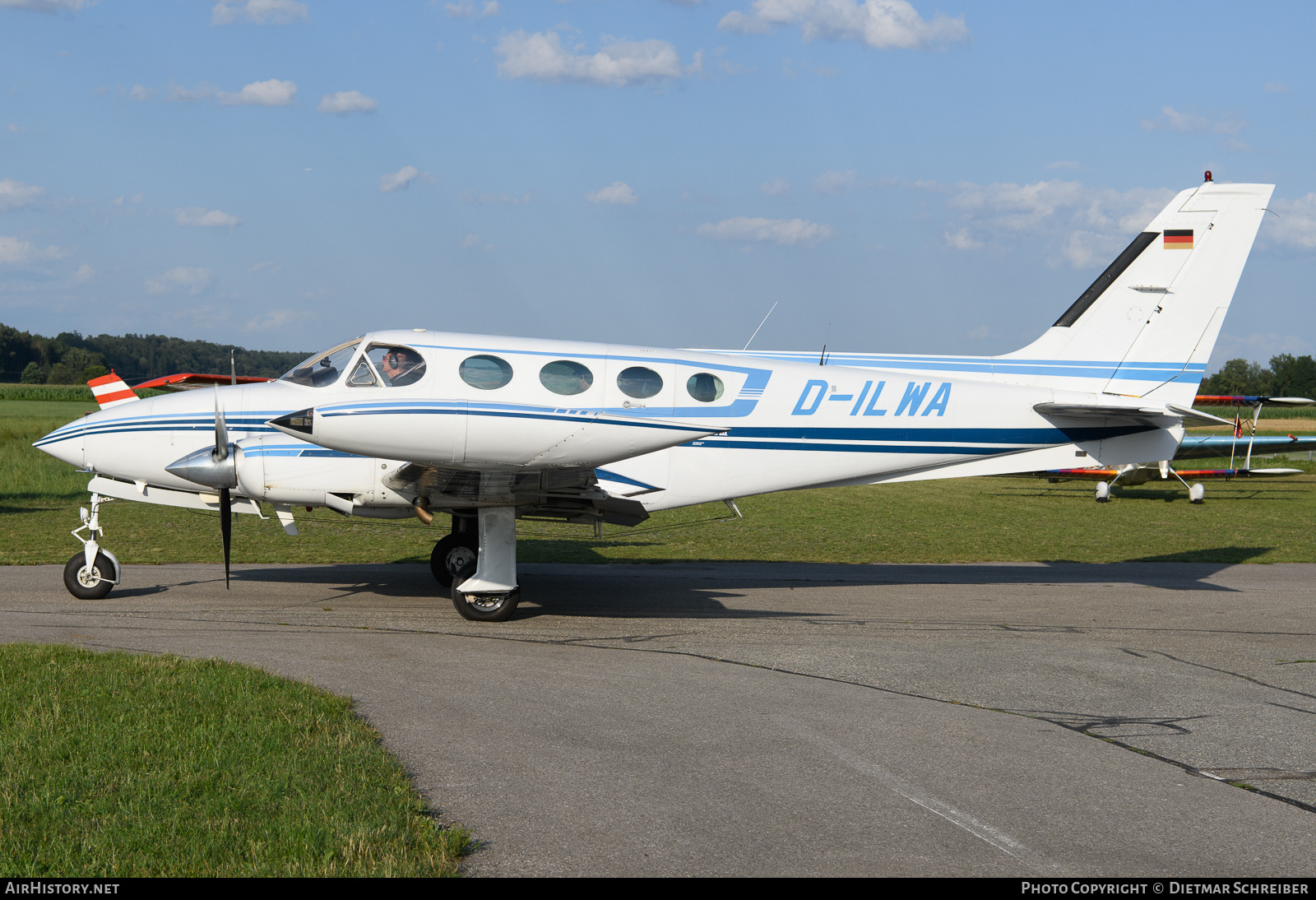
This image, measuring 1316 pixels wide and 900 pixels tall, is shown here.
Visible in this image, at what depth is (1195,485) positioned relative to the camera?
1126 inches

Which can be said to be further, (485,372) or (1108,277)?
(1108,277)

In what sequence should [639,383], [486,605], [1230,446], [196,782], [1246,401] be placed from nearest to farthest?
[196,782]
[639,383]
[486,605]
[1246,401]
[1230,446]

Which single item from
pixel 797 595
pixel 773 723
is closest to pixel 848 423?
pixel 797 595

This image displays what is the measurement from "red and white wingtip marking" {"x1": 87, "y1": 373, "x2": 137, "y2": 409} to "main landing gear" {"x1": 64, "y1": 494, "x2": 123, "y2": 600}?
220 centimetres

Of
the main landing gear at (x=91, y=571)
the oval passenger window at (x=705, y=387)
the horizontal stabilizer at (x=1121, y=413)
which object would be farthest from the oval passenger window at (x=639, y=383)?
the main landing gear at (x=91, y=571)

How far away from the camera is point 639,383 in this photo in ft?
34.8

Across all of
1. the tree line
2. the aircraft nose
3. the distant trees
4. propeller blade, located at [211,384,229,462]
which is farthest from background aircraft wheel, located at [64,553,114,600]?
the distant trees

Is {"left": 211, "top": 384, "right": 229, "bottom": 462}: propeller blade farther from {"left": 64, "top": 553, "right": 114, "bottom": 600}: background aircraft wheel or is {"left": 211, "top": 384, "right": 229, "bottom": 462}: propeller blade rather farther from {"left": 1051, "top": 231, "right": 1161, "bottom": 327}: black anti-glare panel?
{"left": 1051, "top": 231, "right": 1161, "bottom": 327}: black anti-glare panel

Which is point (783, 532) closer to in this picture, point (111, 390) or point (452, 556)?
point (452, 556)

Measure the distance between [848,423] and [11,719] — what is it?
29.2 feet

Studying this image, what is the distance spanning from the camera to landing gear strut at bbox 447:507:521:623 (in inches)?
423

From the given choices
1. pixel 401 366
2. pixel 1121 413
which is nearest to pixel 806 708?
pixel 401 366

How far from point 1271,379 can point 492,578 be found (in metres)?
117

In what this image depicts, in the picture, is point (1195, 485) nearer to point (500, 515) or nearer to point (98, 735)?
point (500, 515)
